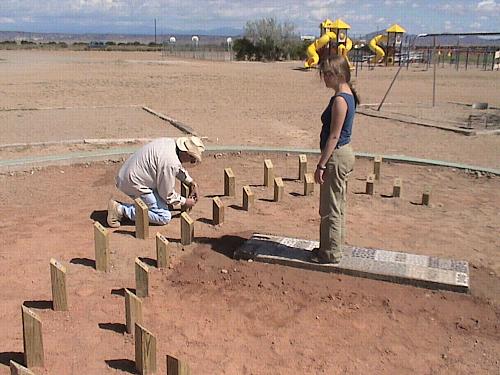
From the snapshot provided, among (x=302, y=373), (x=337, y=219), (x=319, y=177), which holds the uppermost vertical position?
(x=319, y=177)

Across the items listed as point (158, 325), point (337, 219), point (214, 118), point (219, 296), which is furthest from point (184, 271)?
point (214, 118)

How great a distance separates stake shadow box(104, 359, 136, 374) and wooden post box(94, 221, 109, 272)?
115 centimetres

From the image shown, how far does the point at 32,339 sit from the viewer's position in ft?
9.64

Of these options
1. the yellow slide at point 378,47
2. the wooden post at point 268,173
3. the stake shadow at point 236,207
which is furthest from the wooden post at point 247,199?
the yellow slide at point 378,47

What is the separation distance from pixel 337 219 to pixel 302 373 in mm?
1343

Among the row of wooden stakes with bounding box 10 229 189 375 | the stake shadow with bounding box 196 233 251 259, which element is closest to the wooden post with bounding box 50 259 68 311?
the row of wooden stakes with bounding box 10 229 189 375

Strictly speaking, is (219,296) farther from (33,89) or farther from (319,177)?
(33,89)

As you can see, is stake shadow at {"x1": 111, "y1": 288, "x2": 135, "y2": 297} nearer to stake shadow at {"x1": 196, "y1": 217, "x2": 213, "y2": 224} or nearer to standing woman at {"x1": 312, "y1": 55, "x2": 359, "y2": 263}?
standing woman at {"x1": 312, "y1": 55, "x2": 359, "y2": 263}

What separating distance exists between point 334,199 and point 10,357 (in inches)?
88.2

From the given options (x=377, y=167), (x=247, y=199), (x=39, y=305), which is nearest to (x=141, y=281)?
(x=39, y=305)

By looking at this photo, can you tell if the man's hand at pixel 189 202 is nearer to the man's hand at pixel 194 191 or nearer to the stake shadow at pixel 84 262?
the man's hand at pixel 194 191

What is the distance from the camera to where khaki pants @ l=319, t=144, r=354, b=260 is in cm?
407

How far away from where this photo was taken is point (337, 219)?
13.8 ft

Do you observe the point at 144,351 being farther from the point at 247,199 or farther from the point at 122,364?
the point at 247,199
